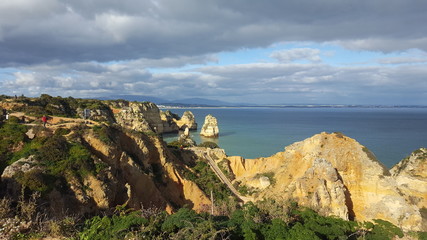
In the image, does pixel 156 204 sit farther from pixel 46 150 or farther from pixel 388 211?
pixel 388 211

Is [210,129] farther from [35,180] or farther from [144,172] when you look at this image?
[35,180]

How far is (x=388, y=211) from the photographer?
21219 mm

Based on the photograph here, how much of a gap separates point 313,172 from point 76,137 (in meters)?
20.6

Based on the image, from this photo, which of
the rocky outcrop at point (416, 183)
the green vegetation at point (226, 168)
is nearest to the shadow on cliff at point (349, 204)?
the rocky outcrop at point (416, 183)

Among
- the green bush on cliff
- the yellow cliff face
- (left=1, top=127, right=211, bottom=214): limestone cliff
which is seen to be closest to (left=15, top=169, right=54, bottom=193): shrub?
(left=1, top=127, right=211, bottom=214): limestone cliff

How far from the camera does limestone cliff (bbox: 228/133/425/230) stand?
21.3m

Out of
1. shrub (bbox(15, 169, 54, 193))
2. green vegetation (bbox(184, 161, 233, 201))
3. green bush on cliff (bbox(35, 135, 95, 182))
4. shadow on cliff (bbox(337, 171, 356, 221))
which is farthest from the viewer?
green vegetation (bbox(184, 161, 233, 201))

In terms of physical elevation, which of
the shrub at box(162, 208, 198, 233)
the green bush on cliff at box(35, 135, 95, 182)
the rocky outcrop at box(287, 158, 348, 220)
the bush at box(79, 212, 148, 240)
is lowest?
the rocky outcrop at box(287, 158, 348, 220)

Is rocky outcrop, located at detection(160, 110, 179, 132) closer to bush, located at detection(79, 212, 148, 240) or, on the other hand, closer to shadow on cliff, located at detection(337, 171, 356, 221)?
shadow on cliff, located at detection(337, 171, 356, 221)

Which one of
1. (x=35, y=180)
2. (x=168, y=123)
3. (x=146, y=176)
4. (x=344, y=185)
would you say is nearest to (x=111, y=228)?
(x=35, y=180)

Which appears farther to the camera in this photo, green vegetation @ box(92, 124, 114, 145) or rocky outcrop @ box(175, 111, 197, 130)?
rocky outcrop @ box(175, 111, 197, 130)

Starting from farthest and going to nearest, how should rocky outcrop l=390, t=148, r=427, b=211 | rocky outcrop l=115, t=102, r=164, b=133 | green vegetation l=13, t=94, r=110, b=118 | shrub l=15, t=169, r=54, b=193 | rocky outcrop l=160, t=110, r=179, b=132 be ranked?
1. rocky outcrop l=160, t=110, r=179, b=132
2. rocky outcrop l=115, t=102, r=164, b=133
3. green vegetation l=13, t=94, r=110, b=118
4. rocky outcrop l=390, t=148, r=427, b=211
5. shrub l=15, t=169, r=54, b=193

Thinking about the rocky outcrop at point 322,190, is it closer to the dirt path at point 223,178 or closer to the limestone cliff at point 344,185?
the limestone cliff at point 344,185

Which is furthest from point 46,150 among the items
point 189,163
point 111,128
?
point 189,163
